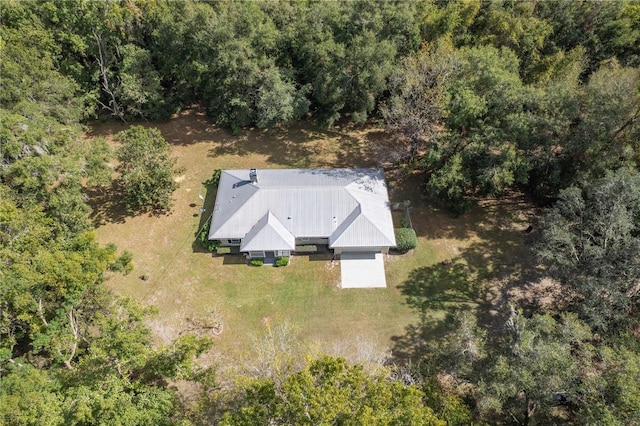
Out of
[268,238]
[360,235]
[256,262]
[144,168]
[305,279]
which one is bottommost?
[305,279]

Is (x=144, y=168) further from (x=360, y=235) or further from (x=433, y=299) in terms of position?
(x=433, y=299)

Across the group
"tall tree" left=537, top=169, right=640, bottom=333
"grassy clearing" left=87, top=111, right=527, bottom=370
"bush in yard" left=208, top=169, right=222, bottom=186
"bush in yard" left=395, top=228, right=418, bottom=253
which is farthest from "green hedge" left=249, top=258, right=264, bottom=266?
"tall tree" left=537, top=169, right=640, bottom=333

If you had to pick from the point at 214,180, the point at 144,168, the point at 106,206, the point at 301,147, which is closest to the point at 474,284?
the point at 301,147

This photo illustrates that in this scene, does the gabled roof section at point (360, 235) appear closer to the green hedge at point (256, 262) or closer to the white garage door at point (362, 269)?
the white garage door at point (362, 269)

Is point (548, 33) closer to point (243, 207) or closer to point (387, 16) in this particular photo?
point (387, 16)

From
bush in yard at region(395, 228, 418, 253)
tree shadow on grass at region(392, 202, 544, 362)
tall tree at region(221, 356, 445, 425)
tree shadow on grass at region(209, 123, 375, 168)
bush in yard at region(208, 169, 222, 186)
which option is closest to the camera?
tall tree at region(221, 356, 445, 425)

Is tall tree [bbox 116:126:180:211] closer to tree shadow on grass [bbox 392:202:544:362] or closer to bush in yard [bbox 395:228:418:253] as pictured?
bush in yard [bbox 395:228:418:253]

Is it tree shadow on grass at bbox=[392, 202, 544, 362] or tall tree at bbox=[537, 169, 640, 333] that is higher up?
tall tree at bbox=[537, 169, 640, 333]
